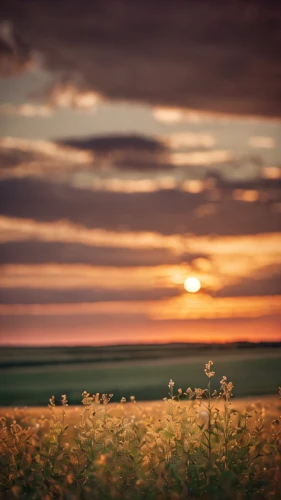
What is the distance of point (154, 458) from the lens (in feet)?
18.5

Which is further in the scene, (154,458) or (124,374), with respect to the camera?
(124,374)

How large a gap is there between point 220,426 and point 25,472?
160 cm

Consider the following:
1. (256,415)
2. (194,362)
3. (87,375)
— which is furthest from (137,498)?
(194,362)

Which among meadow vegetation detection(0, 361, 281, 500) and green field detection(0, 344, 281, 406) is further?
green field detection(0, 344, 281, 406)

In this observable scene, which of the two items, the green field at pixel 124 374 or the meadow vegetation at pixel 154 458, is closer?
the meadow vegetation at pixel 154 458

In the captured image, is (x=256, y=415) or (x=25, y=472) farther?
(x=256, y=415)

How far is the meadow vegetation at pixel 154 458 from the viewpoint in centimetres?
534

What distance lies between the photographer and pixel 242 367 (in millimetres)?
30297

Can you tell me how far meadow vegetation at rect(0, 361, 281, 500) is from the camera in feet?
17.5

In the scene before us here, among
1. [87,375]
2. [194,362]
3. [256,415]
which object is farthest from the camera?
[194,362]

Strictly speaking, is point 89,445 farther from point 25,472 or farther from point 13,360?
point 13,360

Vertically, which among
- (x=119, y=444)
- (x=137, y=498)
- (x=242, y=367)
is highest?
(x=242, y=367)

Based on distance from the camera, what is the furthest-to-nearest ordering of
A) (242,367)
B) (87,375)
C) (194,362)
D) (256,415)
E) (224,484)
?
1. (194,362)
2. (87,375)
3. (242,367)
4. (256,415)
5. (224,484)

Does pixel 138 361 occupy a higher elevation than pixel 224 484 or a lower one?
higher
